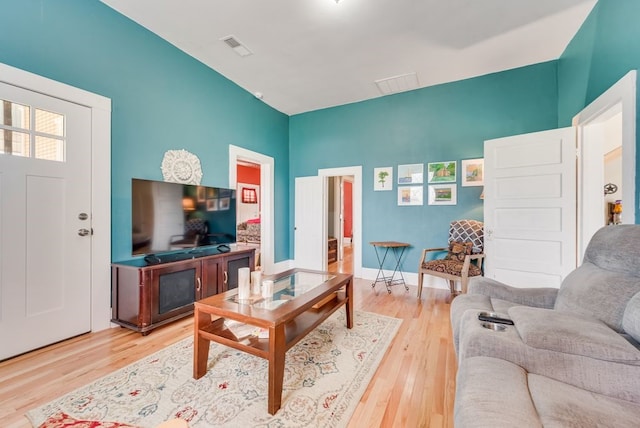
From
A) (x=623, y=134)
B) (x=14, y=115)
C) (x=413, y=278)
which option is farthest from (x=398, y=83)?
(x=14, y=115)

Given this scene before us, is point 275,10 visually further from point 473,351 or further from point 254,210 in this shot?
point 254,210

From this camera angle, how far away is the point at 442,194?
12.8ft

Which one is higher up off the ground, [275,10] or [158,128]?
[275,10]

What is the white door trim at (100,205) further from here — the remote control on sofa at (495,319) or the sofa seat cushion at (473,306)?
the remote control on sofa at (495,319)

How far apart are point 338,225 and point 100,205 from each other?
5287 mm

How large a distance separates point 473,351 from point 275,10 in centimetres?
309

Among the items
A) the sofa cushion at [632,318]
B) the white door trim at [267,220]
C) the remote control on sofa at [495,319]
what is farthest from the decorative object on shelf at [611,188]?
the white door trim at [267,220]

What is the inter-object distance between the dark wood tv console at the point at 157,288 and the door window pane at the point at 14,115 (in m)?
1.31

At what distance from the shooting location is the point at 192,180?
10.9 feet

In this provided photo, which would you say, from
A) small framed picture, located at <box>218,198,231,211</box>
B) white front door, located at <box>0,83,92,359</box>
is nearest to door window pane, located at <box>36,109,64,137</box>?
white front door, located at <box>0,83,92,359</box>

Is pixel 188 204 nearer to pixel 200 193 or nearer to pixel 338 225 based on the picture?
pixel 200 193

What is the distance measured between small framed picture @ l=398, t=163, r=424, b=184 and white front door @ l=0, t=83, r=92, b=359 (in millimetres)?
3859

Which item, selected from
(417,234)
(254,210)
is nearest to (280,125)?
(417,234)

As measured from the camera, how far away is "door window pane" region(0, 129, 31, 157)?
195 cm
